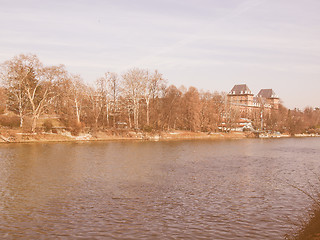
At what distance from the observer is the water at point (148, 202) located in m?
14.6

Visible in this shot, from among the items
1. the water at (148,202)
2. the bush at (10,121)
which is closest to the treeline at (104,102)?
the bush at (10,121)

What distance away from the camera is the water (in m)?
14.6

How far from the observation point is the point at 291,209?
18.0m

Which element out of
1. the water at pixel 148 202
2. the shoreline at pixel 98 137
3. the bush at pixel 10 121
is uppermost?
the bush at pixel 10 121

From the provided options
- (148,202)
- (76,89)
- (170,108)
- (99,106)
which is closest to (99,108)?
(99,106)

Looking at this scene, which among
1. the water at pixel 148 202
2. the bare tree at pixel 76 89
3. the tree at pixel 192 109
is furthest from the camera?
the tree at pixel 192 109

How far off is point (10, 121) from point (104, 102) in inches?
957

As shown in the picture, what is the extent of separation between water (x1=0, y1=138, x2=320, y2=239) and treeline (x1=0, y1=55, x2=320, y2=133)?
121 feet

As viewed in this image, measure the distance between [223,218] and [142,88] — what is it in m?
67.4

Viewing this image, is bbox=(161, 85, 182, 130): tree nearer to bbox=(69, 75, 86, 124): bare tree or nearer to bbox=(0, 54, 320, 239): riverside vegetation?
bbox=(0, 54, 320, 239): riverside vegetation

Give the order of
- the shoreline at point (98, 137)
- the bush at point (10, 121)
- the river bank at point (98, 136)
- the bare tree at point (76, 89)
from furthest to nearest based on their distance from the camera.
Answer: the bare tree at point (76, 89) → the bush at point (10, 121) → the shoreline at point (98, 137) → the river bank at point (98, 136)

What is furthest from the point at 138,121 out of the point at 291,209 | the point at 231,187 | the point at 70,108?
the point at 291,209

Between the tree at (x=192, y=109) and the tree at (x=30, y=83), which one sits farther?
the tree at (x=192, y=109)

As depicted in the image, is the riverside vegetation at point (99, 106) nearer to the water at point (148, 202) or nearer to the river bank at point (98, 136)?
the river bank at point (98, 136)
